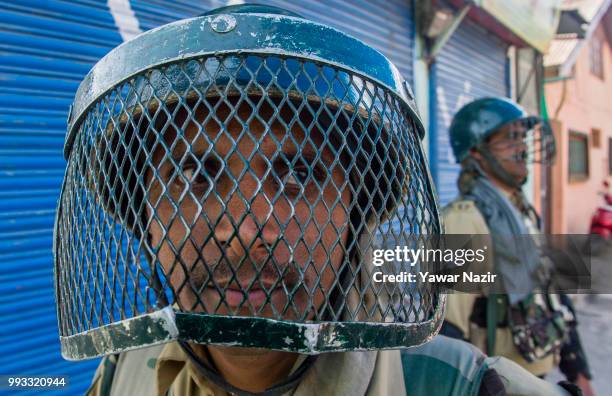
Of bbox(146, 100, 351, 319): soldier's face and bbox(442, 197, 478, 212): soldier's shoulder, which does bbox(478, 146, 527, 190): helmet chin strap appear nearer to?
bbox(442, 197, 478, 212): soldier's shoulder

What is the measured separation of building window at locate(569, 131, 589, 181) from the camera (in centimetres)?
1246

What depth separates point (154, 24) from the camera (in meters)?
2.79

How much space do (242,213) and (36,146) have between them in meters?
1.95

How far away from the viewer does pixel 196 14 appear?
3006 mm

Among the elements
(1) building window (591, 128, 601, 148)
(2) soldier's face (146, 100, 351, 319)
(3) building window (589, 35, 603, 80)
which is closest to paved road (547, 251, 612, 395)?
(2) soldier's face (146, 100, 351, 319)

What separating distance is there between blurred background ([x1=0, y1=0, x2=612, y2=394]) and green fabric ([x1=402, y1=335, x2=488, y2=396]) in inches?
80.2

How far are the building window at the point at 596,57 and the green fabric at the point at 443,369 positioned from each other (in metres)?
15.8

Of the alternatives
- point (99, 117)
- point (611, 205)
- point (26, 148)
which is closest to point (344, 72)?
point (99, 117)

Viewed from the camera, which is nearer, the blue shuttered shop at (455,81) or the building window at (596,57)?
the blue shuttered shop at (455,81)

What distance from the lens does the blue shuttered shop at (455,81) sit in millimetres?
5620

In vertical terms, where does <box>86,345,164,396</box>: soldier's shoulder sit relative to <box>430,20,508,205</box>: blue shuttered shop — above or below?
below

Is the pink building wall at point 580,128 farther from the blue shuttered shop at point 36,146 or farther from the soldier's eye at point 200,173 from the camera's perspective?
the soldier's eye at point 200,173

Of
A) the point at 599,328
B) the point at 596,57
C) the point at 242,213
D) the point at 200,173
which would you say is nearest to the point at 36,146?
the point at 200,173

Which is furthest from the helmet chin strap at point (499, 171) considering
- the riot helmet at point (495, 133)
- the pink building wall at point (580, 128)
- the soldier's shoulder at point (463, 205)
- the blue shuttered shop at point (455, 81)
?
the pink building wall at point (580, 128)
